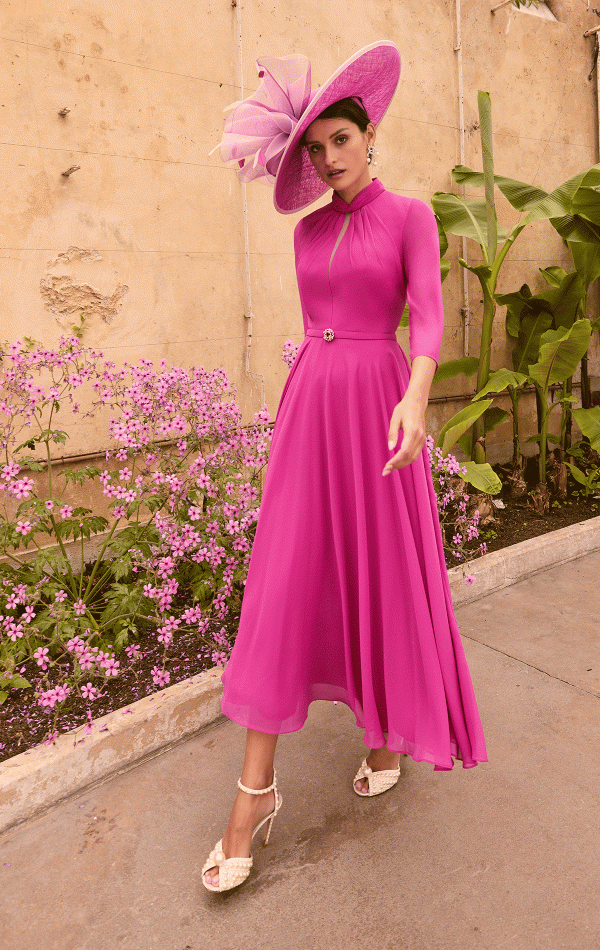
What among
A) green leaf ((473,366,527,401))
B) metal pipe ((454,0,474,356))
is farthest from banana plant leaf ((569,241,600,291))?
green leaf ((473,366,527,401))

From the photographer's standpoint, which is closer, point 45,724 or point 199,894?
point 199,894

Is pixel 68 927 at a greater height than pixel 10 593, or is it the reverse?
pixel 10 593

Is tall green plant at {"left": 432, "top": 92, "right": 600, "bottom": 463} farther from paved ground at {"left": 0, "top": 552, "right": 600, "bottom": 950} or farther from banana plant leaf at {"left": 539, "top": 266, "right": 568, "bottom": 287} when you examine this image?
paved ground at {"left": 0, "top": 552, "right": 600, "bottom": 950}

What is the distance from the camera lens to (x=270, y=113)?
168cm

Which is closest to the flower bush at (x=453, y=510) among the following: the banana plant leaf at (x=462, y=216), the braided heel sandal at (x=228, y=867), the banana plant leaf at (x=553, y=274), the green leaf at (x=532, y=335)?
the green leaf at (x=532, y=335)

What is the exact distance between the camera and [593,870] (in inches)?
65.6

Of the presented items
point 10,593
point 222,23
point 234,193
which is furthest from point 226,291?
point 10,593

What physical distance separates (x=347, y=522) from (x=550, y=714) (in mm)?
1213

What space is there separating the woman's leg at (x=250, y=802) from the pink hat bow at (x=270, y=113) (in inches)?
60.0

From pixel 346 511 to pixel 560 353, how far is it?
2.73m

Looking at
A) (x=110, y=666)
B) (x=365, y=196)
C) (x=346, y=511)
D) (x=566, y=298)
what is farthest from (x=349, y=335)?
(x=566, y=298)

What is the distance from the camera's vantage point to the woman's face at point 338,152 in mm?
1651

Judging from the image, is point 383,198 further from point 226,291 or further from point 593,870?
point 226,291

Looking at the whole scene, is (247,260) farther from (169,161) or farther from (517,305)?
(517,305)
